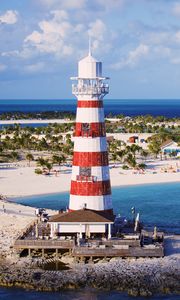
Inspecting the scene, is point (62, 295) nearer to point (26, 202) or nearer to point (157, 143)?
point (26, 202)

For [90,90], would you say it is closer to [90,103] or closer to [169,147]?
[90,103]

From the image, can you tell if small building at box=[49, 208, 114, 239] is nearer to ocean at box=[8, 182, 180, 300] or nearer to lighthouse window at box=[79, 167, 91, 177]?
lighthouse window at box=[79, 167, 91, 177]

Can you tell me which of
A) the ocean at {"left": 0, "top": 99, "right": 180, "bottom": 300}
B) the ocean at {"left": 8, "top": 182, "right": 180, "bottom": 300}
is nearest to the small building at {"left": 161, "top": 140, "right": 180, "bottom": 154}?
the ocean at {"left": 8, "top": 182, "right": 180, "bottom": 300}

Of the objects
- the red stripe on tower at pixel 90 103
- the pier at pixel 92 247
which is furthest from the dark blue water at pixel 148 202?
the red stripe on tower at pixel 90 103

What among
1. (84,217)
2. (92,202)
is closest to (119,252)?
(84,217)

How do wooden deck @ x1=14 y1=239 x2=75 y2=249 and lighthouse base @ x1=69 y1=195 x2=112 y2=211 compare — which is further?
lighthouse base @ x1=69 y1=195 x2=112 y2=211
